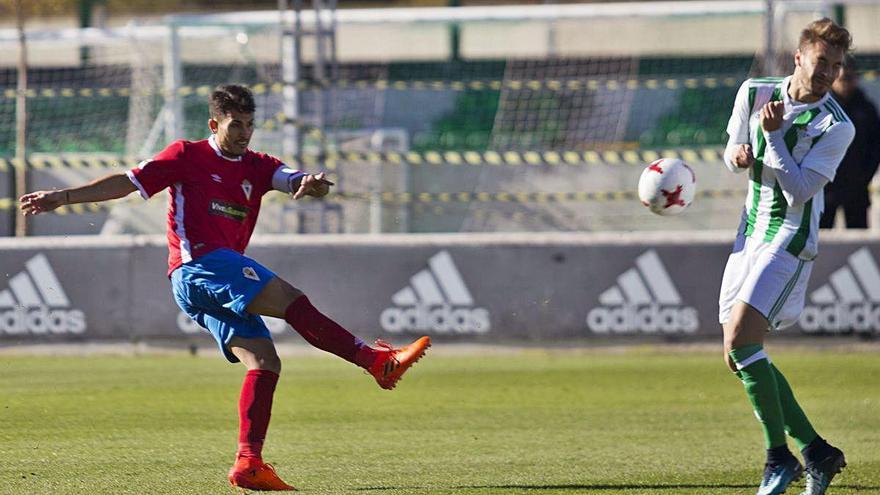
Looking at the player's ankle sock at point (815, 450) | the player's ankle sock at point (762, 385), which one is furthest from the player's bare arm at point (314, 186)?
the player's ankle sock at point (815, 450)

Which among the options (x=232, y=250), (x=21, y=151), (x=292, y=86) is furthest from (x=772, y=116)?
(x=21, y=151)

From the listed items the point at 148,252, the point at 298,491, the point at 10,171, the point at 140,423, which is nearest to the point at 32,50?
the point at 10,171

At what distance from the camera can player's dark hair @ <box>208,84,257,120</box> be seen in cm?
684

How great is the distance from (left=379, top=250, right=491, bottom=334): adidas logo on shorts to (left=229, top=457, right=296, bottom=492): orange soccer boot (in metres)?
6.74

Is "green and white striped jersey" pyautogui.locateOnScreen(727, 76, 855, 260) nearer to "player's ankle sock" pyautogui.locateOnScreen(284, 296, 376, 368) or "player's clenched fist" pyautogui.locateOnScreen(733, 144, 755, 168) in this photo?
"player's clenched fist" pyautogui.locateOnScreen(733, 144, 755, 168)

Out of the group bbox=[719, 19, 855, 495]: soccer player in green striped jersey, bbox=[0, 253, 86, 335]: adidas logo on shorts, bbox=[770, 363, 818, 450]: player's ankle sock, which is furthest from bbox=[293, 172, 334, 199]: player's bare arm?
bbox=[0, 253, 86, 335]: adidas logo on shorts

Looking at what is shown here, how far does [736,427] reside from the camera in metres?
8.88

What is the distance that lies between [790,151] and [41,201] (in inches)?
130

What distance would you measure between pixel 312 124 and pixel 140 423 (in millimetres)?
7761

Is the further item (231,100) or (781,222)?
(231,100)

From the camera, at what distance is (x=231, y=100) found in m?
6.84

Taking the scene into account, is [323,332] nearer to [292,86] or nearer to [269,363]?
[269,363]

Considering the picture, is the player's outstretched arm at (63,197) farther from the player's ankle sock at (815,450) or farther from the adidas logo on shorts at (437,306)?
the adidas logo on shorts at (437,306)

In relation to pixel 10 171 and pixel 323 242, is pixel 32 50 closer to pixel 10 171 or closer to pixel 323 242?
pixel 10 171
